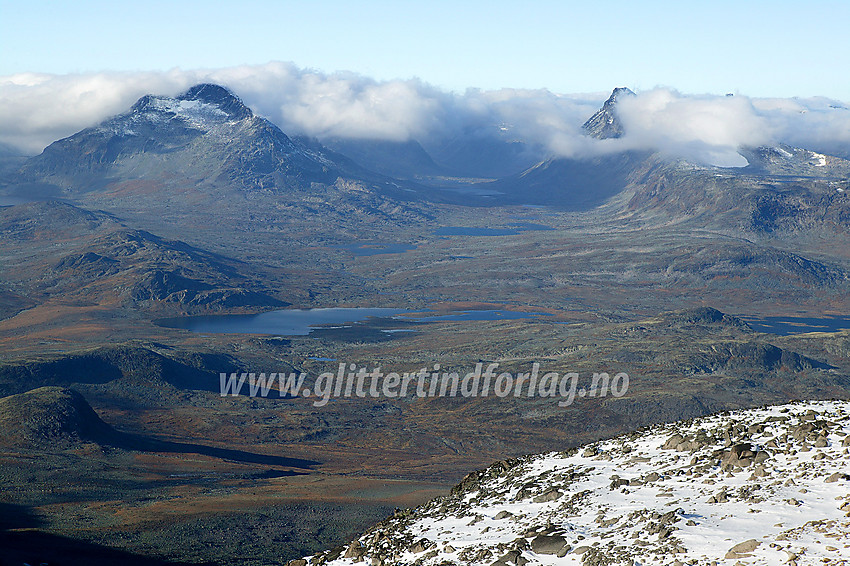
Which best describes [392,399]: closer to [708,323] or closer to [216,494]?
[216,494]

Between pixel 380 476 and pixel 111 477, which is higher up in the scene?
pixel 111 477

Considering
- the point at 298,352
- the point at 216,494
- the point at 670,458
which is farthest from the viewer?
the point at 298,352

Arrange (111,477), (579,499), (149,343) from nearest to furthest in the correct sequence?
(579,499)
(111,477)
(149,343)

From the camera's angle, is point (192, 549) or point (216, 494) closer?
point (192, 549)

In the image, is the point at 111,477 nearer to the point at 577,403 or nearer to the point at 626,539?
the point at 626,539

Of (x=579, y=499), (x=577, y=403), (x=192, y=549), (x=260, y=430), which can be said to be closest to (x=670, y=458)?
(x=579, y=499)

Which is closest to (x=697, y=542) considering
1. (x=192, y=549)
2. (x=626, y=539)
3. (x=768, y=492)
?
(x=626, y=539)

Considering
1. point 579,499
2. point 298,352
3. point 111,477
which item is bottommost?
point 298,352
